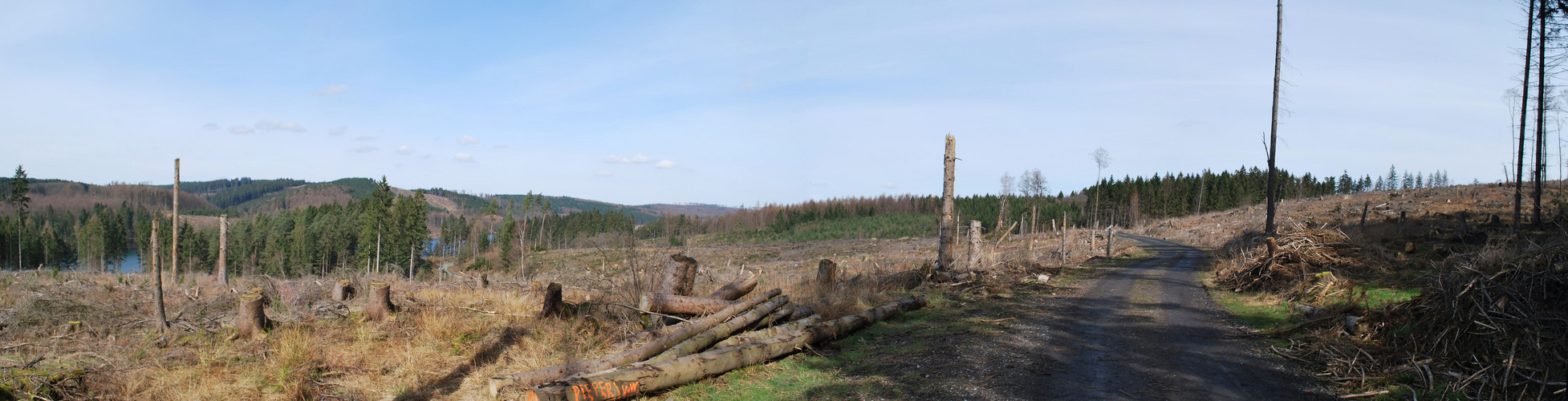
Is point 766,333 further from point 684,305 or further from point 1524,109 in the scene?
point 1524,109

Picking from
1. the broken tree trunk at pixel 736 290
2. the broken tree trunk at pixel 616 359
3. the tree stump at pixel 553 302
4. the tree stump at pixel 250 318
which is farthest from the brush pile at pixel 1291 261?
the tree stump at pixel 250 318

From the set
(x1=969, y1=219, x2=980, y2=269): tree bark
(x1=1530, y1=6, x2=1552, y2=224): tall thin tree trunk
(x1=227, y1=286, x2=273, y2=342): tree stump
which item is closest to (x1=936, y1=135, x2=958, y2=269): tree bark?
(x1=969, y1=219, x2=980, y2=269): tree bark

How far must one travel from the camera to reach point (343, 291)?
10195mm

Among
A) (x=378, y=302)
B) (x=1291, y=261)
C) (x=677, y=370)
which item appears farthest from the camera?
(x=1291, y=261)

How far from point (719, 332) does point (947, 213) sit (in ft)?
32.5

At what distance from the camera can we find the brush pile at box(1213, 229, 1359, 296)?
11.9 meters

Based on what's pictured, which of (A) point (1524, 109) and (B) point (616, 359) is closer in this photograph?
(B) point (616, 359)

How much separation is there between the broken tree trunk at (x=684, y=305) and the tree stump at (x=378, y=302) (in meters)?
3.81

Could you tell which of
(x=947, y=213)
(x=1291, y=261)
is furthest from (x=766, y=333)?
(x=1291, y=261)

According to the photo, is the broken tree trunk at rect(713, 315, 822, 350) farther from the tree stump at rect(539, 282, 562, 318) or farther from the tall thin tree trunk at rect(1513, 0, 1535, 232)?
the tall thin tree trunk at rect(1513, 0, 1535, 232)

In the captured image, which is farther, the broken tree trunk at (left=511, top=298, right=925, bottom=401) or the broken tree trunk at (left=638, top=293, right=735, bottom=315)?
the broken tree trunk at (left=638, top=293, right=735, bottom=315)

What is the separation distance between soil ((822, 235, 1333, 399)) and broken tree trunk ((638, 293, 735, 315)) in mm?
1493

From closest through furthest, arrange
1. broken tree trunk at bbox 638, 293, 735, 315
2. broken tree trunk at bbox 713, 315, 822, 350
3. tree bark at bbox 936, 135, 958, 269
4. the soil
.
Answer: the soil < broken tree trunk at bbox 713, 315, 822, 350 < broken tree trunk at bbox 638, 293, 735, 315 < tree bark at bbox 936, 135, 958, 269

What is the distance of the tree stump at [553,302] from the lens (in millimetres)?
8617
